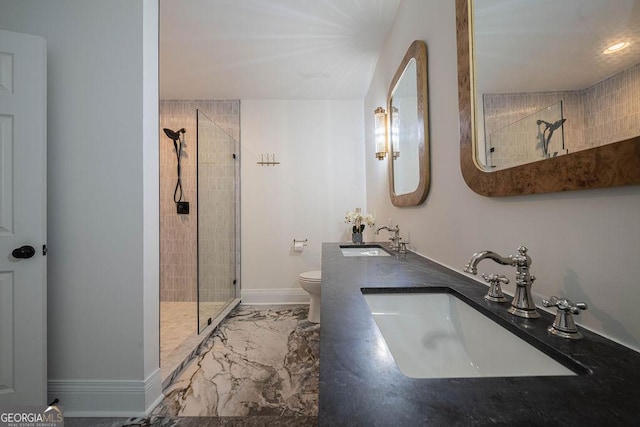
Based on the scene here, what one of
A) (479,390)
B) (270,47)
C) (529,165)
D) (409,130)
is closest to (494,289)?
(529,165)

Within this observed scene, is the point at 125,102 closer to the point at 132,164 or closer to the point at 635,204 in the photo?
the point at 132,164

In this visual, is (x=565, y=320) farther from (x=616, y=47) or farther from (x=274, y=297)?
(x=274, y=297)

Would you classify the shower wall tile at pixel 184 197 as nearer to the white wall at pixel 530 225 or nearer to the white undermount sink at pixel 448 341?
the white wall at pixel 530 225

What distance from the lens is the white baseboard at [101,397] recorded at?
4.65 feet

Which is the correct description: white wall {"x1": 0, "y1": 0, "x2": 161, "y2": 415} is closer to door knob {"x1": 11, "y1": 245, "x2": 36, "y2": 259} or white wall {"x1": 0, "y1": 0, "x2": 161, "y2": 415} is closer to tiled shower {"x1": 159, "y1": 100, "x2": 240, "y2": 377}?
door knob {"x1": 11, "y1": 245, "x2": 36, "y2": 259}

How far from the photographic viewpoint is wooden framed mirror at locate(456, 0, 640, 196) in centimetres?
48

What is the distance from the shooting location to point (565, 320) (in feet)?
1.74

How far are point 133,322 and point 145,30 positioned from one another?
1.59 meters

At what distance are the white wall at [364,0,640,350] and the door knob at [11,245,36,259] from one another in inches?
77.6

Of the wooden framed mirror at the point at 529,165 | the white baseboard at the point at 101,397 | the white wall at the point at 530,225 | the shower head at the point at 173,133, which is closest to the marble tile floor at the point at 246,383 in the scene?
the white baseboard at the point at 101,397

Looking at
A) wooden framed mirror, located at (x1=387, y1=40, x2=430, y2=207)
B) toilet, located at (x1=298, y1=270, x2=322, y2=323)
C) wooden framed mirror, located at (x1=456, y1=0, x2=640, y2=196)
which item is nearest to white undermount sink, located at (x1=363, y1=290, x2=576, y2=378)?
wooden framed mirror, located at (x1=456, y1=0, x2=640, y2=196)

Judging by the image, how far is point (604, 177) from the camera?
501mm

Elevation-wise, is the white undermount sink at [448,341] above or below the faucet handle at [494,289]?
below

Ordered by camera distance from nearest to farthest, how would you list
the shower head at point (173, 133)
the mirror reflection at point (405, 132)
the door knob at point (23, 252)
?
the door knob at point (23, 252) → the mirror reflection at point (405, 132) → the shower head at point (173, 133)
